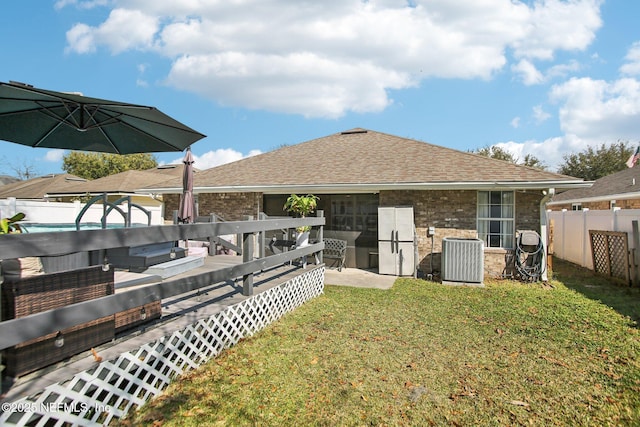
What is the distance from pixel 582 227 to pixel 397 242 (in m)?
7.06

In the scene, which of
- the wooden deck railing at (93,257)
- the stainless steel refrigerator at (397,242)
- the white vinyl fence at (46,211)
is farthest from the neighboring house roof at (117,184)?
the wooden deck railing at (93,257)

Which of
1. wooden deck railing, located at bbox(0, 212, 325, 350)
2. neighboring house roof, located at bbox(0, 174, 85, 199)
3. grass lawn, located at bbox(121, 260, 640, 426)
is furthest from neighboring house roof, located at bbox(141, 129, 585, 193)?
neighboring house roof, located at bbox(0, 174, 85, 199)

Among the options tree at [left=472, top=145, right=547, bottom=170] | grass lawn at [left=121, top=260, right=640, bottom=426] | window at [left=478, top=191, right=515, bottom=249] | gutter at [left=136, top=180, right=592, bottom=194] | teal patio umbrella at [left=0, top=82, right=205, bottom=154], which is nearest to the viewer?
grass lawn at [left=121, top=260, right=640, bottom=426]

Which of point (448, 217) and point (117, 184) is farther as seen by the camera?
point (117, 184)

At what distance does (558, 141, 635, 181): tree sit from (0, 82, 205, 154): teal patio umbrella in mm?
41005

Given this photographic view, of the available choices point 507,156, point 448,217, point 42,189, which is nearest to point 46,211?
point 42,189

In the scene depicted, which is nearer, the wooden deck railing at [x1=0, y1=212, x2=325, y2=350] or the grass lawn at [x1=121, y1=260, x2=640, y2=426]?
the wooden deck railing at [x1=0, y1=212, x2=325, y2=350]

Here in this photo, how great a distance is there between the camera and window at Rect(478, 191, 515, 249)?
9.59 meters

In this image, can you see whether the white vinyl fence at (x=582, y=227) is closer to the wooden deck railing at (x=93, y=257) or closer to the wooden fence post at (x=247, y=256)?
the wooden fence post at (x=247, y=256)

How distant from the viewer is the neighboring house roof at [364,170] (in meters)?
9.33

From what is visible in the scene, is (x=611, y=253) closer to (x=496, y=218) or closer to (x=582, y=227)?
(x=582, y=227)

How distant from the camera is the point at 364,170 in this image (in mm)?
11289

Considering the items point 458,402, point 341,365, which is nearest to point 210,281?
point 341,365

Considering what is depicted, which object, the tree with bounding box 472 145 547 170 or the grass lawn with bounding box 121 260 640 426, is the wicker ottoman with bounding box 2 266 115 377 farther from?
the tree with bounding box 472 145 547 170
